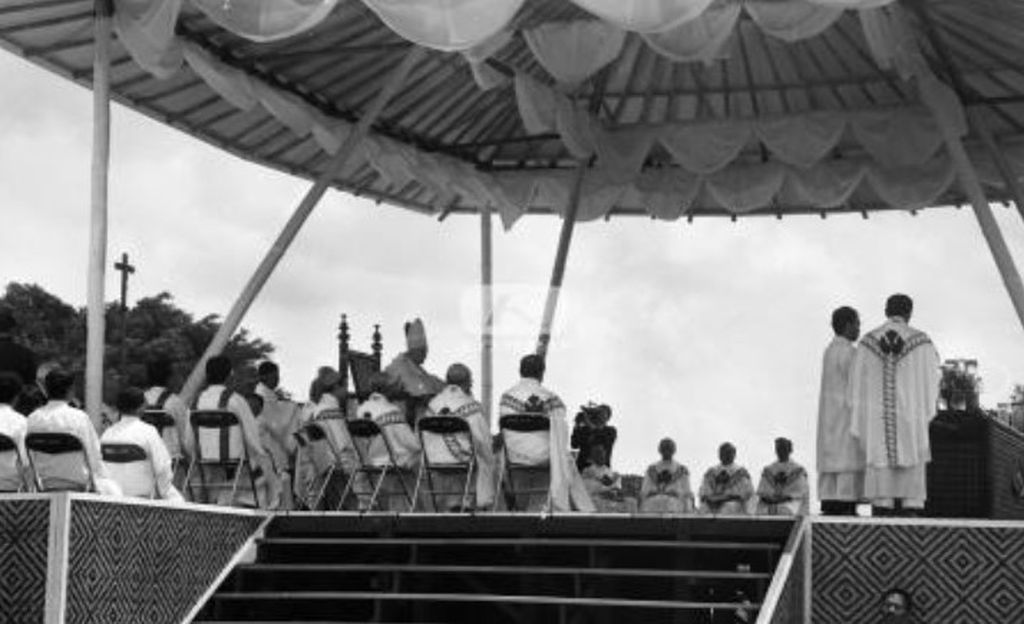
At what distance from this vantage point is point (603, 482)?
17750mm

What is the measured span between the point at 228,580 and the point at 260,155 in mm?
9990

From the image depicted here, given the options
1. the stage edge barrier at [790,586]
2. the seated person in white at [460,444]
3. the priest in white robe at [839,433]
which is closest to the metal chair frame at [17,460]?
the seated person in white at [460,444]

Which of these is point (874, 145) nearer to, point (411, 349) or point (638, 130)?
point (638, 130)

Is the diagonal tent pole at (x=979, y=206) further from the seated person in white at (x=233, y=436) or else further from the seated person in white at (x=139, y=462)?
the seated person in white at (x=139, y=462)

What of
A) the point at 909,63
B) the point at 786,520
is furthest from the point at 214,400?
the point at 909,63

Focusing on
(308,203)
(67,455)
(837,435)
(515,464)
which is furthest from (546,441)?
(308,203)

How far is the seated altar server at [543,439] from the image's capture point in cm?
1320

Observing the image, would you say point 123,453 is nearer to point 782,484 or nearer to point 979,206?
point 782,484

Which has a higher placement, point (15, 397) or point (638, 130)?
point (638, 130)

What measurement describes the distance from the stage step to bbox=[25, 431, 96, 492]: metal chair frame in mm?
1225

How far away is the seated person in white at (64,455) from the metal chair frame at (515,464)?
306 centimetres

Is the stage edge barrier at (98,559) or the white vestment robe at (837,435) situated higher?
the white vestment robe at (837,435)

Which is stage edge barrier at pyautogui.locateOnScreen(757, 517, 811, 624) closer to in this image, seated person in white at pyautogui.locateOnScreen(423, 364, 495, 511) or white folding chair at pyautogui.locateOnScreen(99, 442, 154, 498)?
seated person in white at pyautogui.locateOnScreen(423, 364, 495, 511)

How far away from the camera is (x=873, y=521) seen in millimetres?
11148
